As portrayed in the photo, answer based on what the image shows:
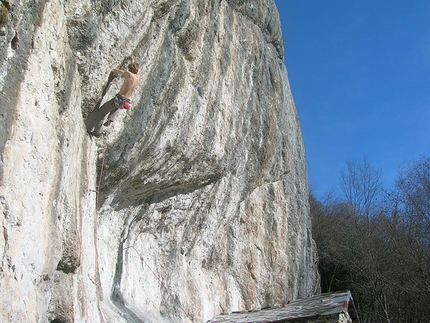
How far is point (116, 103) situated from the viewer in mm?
6234

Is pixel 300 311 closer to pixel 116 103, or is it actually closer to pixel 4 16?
pixel 116 103

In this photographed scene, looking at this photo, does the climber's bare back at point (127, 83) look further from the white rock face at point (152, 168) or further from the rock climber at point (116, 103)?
the white rock face at point (152, 168)

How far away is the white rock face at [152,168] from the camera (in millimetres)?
4461

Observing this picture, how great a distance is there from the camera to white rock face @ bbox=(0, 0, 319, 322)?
4.46 meters

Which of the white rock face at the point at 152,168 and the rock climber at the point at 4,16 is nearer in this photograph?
the rock climber at the point at 4,16

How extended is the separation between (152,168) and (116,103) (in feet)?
6.91

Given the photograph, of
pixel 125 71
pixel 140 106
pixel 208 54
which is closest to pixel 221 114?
pixel 208 54

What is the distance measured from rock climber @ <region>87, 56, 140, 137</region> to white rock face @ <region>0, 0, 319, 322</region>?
0.13 metres

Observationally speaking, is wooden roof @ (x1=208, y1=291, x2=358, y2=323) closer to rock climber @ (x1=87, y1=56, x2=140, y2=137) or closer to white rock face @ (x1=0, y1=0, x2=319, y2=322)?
white rock face @ (x1=0, y1=0, x2=319, y2=322)

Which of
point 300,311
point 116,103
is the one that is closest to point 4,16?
point 116,103

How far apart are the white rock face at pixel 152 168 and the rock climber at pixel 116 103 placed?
0.13 metres

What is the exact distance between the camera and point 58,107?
16.8 feet

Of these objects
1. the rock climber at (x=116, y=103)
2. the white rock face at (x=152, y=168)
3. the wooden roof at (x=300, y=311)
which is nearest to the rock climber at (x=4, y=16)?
the white rock face at (x=152, y=168)

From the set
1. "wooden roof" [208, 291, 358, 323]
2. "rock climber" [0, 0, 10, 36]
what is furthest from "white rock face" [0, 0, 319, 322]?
"wooden roof" [208, 291, 358, 323]
